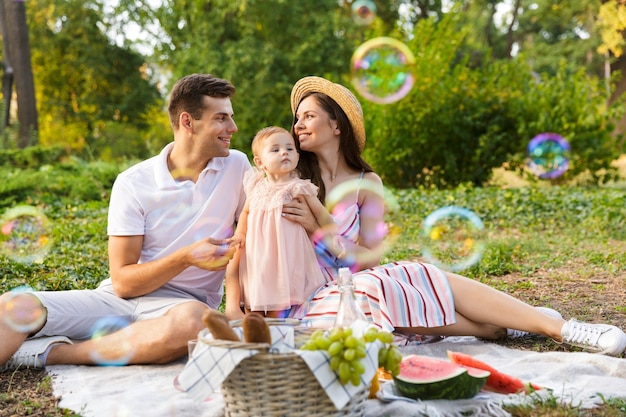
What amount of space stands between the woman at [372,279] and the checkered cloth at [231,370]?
0.91m

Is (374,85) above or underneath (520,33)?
underneath

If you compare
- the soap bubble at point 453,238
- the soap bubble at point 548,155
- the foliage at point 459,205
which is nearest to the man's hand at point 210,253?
the foliage at point 459,205

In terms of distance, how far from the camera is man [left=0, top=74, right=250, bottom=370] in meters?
3.52

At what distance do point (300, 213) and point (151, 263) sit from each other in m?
0.75

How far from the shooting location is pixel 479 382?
113 inches

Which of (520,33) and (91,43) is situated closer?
(91,43)

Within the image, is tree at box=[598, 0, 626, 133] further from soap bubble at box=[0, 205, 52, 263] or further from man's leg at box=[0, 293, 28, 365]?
man's leg at box=[0, 293, 28, 365]

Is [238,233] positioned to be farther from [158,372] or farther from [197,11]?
[197,11]

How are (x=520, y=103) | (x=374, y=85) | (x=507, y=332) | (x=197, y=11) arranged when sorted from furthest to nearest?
(x=197, y=11), (x=520, y=103), (x=374, y=85), (x=507, y=332)

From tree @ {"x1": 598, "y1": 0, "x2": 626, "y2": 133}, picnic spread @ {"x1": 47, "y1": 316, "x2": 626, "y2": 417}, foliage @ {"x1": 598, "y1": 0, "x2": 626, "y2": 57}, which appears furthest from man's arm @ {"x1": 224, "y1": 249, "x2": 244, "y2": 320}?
foliage @ {"x1": 598, "y1": 0, "x2": 626, "y2": 57}

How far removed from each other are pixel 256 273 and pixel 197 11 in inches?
755

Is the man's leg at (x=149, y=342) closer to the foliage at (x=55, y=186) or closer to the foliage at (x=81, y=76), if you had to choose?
the foliage at (x=55, y=186)

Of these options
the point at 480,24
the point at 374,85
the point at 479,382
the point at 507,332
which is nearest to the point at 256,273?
the point at 479,382

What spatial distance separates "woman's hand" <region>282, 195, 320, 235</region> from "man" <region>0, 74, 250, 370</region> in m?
0.33
